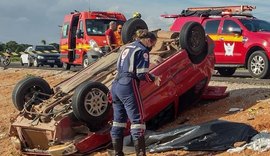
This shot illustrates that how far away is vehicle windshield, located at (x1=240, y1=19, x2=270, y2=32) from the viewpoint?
46.0 feet

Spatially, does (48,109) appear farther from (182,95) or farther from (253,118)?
(253,118)

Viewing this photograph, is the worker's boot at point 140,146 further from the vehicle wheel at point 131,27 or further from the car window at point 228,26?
the car window at point 228,26

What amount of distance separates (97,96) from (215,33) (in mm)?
8150

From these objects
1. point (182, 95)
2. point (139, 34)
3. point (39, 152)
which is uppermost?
point (139, 34)

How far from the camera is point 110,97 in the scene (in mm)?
7004

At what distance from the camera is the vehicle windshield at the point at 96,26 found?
18.8 meters

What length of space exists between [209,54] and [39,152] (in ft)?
11.0

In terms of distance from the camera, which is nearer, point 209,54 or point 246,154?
point 246,154

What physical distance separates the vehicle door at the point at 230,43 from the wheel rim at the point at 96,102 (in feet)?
24.1

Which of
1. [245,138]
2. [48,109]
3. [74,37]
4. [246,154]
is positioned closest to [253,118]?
[245,138]

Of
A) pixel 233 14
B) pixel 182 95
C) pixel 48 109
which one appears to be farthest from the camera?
pixel 233 14

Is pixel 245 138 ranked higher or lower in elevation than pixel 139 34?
lower

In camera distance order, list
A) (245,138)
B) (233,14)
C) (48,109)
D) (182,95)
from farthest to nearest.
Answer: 1. (233,14)
2. (182,95)
3. (48,109)
4. (245,138)

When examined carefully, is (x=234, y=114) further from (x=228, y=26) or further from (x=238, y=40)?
(x=228, y=26)
